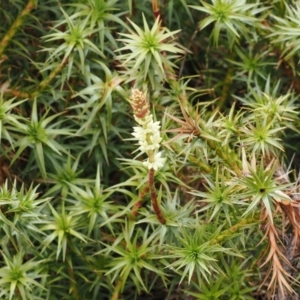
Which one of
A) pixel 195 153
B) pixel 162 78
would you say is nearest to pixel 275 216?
pixel 195 153

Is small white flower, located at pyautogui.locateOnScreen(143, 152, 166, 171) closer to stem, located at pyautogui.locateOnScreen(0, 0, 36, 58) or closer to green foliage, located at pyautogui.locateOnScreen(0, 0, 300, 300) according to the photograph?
green foliage, located at pyautogui.locateOnScreen(0, 0, 300, 300)

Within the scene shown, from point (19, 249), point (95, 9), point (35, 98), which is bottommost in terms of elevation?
point (19, 249)

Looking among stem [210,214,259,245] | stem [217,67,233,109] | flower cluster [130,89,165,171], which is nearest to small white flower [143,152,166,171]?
flower cluster [130,89,165,171]

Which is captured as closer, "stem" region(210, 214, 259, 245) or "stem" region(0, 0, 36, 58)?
"stem" region(210, 214, 259, 245)

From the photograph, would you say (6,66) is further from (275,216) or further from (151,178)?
(275,216)

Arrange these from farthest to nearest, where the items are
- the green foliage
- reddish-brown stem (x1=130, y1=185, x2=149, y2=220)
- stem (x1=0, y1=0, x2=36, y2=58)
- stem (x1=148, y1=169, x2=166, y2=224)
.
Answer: stem (x1=0, y1=0, x2=36, y2=58) → reddish-brown stem (x1=130, y1=185, x2=149, y2=220) → the green foliage → stem (x1=148, y1=169, x2=166, y2=224)

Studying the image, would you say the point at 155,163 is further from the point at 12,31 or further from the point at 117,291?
the point at 12,31

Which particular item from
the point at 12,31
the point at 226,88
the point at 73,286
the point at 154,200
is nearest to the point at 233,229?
the point at 154,200

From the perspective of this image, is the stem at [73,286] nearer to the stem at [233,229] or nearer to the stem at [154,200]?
the stem at [154,200]
